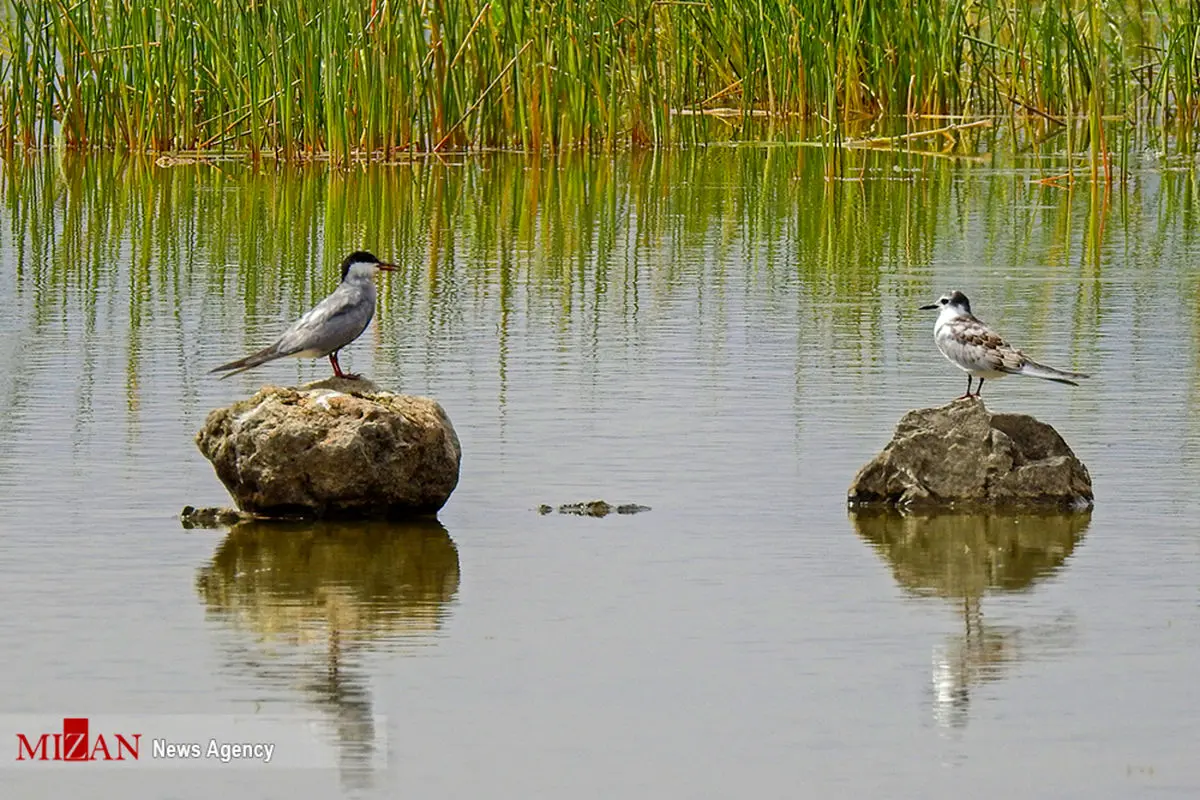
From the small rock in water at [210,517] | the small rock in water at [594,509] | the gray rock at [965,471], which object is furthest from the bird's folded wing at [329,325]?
the gray rock at [965,471]

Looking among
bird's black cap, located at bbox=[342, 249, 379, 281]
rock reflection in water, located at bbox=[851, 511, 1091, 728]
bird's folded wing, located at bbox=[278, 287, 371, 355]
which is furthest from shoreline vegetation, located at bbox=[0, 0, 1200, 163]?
rock reflection in water, located at bbox=[851, 511, 1091, 728]

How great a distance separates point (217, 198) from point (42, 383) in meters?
7.26

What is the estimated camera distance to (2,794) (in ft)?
16.7

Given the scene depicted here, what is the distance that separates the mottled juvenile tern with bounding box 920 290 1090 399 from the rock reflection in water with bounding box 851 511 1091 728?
706mm

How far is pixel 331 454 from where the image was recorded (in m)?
7.70

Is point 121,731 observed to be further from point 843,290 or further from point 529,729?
point 843,290

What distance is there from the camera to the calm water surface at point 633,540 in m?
5.38

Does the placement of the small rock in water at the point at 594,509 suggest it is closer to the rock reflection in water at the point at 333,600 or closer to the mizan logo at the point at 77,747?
the rock reflection in water at the point at 333,600

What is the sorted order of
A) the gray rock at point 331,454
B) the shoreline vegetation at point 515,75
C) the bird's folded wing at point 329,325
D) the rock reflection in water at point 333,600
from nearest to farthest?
the rock reflection in water at point 333,600
the gray rock at point 331,454
the bird's folded wing at point 329,325
the shoreline vegetation at point 515,75

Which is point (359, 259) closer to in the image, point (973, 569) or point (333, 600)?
point (333, 600)

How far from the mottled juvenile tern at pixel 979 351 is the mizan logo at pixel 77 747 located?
3.75m

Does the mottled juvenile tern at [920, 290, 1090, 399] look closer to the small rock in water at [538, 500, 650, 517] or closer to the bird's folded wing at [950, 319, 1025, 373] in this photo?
the bird's folded wing at [950, 319, 1025, 373]

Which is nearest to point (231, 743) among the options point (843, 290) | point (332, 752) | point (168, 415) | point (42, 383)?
point (332, 752)

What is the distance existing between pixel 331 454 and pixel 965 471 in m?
2.07
